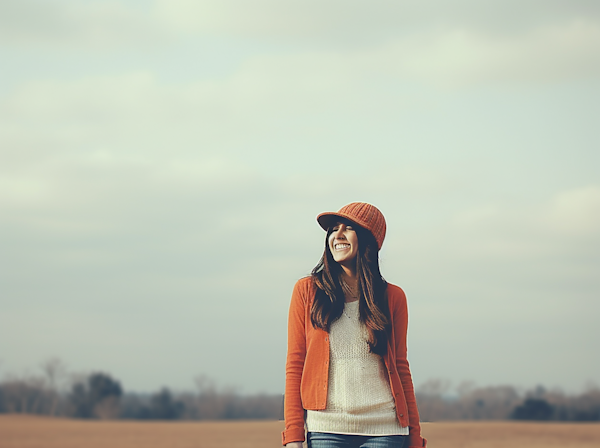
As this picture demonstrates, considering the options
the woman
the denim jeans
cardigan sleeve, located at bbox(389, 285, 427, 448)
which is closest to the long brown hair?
the woman

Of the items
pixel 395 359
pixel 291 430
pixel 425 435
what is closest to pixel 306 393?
pixel 291 430

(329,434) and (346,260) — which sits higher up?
(346,260)

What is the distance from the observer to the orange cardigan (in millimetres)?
3527

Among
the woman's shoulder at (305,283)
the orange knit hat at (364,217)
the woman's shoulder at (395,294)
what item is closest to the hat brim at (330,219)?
the orange knit hat at (364,217)

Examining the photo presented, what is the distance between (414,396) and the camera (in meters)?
3.69

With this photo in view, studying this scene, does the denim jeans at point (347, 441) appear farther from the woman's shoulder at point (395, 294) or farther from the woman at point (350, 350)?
the woman's shoulder at point (395, 294)

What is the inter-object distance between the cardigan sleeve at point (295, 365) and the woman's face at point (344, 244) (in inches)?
8.6

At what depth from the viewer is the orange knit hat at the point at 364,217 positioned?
12.0 feet

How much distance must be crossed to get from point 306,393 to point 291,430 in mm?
187

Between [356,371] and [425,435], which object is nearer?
[356,371]

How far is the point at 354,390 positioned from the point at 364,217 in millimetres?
845

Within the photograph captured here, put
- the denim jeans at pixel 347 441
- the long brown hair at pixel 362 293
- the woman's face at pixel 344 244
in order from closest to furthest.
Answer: the denim jeans at pixel 347 441 < the long brown hair at pixel 362 293 < the woman's face at pixel 344 244

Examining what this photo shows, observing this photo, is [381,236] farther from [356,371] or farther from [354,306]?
[356,371]

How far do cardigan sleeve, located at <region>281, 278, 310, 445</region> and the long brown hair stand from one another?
86mm
